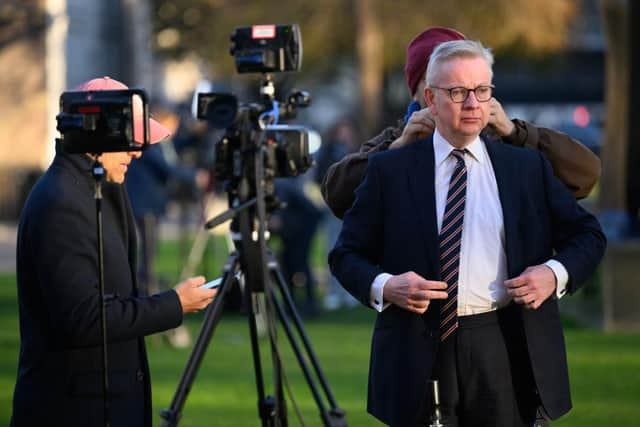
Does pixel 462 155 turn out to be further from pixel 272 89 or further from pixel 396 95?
pixel 396 95

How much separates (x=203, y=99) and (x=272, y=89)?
36cm

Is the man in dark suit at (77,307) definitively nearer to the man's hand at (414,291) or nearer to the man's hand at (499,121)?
the man's hand at (414,291)

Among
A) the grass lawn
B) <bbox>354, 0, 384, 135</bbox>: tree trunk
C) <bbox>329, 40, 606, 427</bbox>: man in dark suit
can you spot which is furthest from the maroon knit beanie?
<bbox>354, 0, 384, 135</bbox>: tree trunk

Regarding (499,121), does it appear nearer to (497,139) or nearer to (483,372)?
(497,139)

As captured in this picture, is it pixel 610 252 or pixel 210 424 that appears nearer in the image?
pixel 210 424

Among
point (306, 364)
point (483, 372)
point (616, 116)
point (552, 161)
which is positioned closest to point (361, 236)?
point (483, 372)

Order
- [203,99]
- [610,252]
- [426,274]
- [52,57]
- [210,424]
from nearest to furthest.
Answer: [426,274]
[203,99]
[210,424]
[610,252]
[52,57]

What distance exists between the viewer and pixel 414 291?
184 inches

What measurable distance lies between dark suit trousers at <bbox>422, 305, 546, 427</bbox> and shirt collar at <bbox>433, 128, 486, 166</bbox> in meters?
0.54

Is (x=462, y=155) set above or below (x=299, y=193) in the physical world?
above

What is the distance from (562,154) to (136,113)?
1554 millimetres

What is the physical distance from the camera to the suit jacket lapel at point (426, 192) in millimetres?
4816

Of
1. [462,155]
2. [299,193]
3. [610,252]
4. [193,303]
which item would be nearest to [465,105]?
[462,155]

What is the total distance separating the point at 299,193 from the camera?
46.6ft
